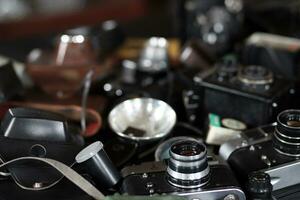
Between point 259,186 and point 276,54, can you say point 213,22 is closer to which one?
point 276,54

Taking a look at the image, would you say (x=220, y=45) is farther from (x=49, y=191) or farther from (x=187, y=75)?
(x=49, y=191)

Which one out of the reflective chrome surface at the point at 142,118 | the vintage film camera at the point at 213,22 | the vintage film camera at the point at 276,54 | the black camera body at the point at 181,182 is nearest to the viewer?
the black camera body at the point at 181,182

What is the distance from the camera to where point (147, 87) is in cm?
101

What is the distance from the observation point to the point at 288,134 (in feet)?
2.48

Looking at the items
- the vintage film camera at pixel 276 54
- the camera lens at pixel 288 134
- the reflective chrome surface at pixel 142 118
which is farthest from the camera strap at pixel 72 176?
the vintage film camera at pixel 276 54

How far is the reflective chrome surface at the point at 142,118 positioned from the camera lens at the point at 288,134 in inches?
6.5

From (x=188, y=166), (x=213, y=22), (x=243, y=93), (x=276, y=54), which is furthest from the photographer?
(x=213, y=22)

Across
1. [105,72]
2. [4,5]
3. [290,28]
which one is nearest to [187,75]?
[105,72]

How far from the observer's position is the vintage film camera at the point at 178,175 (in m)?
0.70

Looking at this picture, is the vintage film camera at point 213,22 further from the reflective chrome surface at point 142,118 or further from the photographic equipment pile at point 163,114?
the reflective chrome surface at point 142,118

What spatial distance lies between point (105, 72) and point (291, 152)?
46cm

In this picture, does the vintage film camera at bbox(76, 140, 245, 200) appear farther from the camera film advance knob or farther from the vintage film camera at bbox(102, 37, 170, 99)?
the vintage film camera at bbox(102, 37, 170, 99)

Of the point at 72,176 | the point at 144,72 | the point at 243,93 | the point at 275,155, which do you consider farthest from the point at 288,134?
the point at 144,72

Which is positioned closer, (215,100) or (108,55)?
(215,100)
